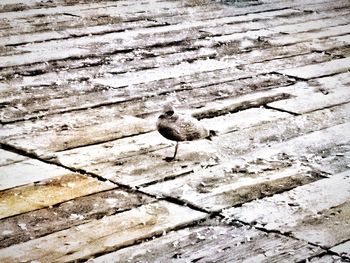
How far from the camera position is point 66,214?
1374 millimetres

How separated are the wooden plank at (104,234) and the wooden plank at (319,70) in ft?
3.83

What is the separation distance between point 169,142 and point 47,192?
0.45 meters

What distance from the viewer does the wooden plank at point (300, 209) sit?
1.35 meters

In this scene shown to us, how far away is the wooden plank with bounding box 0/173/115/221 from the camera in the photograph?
55.1 inches

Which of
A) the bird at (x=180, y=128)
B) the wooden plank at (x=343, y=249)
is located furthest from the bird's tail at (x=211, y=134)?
the wooden plank at (x=343, y=249)

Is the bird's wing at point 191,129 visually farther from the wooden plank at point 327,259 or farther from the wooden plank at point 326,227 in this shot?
the wooden plank at point 327,259

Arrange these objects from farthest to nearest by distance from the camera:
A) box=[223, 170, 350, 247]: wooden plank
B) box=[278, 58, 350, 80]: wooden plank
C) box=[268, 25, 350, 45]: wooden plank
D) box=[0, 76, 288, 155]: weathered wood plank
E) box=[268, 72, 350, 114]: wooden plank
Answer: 1. box=[268, 25, 350, 45]: wooden plank
2. box=[278, 58, 350, 80]: wooden plank
3. box=[268, 72, 350, 114]: wooden plank
4. box=[0, 76, 288, 155]: weathered wood plank
5. box=[223, 170, 350, 247]: wooden plank

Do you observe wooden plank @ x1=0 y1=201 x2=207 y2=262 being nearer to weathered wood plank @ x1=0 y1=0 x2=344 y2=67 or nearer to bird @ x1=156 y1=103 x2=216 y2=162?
bird @ x1=156 y1=103 x2=216 y2=162

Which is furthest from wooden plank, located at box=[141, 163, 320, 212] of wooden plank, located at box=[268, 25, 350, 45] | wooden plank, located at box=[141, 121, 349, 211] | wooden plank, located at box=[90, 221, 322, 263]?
wooden plank, located at box=[268, 25, 350, 45]

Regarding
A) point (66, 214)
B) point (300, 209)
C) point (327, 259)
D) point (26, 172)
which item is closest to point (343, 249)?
point (327, 259)

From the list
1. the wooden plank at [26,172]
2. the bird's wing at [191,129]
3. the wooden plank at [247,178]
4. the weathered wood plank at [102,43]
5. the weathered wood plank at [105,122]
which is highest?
the weathered wood plank at [102,43]

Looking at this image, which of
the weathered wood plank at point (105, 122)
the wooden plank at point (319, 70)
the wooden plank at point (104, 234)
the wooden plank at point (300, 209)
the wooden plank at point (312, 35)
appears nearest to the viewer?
the wooden plank at point (104, 234)

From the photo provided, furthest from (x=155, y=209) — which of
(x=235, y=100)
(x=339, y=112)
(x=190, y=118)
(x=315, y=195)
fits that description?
(x=339, y=112)

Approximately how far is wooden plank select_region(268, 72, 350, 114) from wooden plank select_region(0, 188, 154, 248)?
2.71ft
